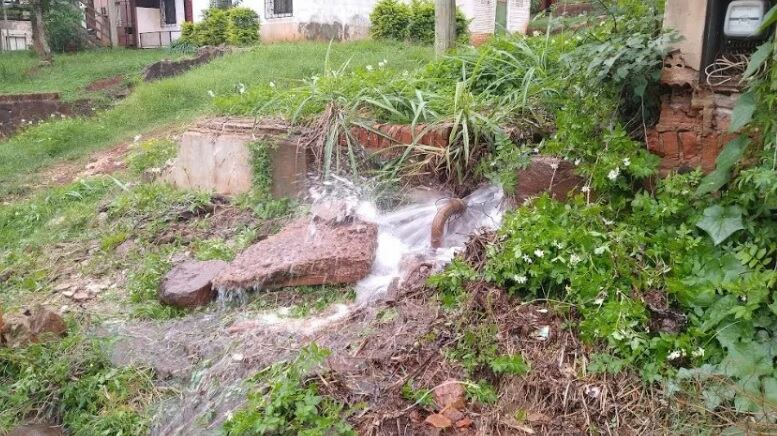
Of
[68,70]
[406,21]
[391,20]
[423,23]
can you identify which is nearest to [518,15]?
[423,23]

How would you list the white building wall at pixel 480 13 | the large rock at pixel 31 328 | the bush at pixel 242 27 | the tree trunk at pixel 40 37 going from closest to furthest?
the large rock at pixel 31 328 → the white building wall at pixel 480 13 → the bush at pixel 242 27 → the tree trunk at pixel 40 37

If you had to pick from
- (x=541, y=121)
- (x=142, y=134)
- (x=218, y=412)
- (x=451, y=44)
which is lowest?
(x=218, y=412)

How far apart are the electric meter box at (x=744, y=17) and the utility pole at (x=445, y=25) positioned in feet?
13.1

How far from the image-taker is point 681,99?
3.45 meters

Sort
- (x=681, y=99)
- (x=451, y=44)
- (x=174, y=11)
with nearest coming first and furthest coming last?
(x=681, y=99)
(x=451, y=44)
(x=174, y=11)

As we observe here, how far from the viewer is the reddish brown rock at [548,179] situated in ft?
12.3

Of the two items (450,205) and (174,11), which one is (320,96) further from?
(174,11)

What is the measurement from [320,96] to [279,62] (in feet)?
18.8

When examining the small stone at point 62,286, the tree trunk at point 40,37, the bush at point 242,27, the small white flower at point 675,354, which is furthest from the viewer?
the tree trunk at point 40,37

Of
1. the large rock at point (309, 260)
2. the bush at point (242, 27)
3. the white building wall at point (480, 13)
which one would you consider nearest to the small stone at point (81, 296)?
the large rock at point (309, 260)

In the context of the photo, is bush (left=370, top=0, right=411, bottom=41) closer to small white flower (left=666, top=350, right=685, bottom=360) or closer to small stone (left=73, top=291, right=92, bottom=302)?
small stone (left=73, top=291, right=92, bottom=302)

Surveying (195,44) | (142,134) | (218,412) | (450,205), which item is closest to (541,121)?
(450,205)

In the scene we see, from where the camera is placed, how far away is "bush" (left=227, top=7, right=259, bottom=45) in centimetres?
1566

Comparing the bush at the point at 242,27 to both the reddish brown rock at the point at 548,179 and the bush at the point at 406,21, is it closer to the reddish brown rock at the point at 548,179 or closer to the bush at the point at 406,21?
the bush at the point at 406,21
